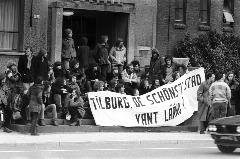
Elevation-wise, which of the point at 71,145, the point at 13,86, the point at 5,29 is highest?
the point at 5,29

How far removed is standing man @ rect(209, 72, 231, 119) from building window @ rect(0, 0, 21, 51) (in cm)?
815

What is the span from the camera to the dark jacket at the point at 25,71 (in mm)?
24766

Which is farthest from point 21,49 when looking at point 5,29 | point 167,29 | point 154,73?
point 167,29

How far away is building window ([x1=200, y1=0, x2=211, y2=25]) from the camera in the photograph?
1384 inches

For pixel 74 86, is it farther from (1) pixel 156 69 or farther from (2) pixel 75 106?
(1) pixel 156 69

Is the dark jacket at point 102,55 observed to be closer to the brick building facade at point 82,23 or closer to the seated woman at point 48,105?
the brick building facade at point 82,23

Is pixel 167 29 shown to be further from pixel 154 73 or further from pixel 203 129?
pixel 203 129

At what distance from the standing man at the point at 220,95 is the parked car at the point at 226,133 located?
16.0 ft

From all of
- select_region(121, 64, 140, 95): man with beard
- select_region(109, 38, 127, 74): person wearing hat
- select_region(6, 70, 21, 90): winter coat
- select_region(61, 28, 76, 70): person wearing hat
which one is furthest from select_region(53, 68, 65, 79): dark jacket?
select_region(109, 38, 127, 74): person wearing hat

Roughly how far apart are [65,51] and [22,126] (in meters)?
4.91

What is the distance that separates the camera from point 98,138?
74.2ft

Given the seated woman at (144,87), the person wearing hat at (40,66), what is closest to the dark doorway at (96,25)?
the seated woman at (144,87)

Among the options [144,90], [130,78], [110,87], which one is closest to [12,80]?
[110,87]

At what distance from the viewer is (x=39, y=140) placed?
21594 millimetres
